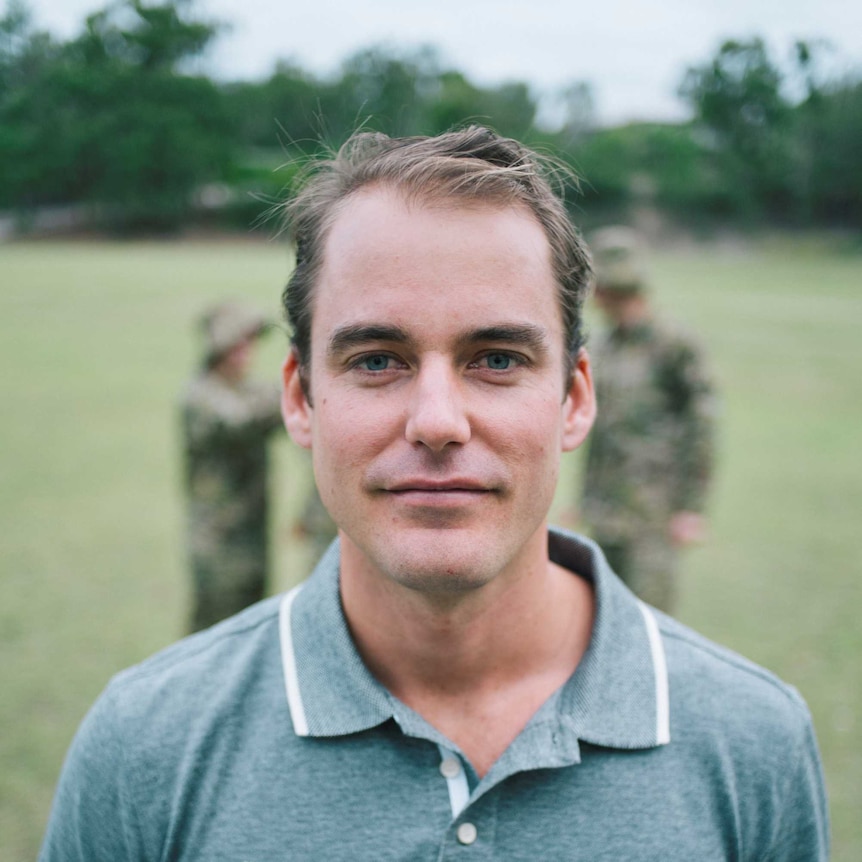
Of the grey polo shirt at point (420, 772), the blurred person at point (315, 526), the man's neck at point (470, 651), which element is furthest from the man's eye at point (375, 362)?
the blurred person at point (315, 526)

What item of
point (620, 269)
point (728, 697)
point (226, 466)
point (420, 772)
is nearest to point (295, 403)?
point (420, 772)

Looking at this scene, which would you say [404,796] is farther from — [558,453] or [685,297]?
[685,297]

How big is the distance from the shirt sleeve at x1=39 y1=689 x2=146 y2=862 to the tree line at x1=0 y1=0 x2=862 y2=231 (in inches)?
53.9

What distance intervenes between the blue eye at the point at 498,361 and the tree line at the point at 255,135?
569mm

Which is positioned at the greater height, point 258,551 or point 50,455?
point 258,551

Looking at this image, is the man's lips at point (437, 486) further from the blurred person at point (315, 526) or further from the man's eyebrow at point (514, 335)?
the blurred person at point (315, 526)

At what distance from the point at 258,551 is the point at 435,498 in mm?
3917

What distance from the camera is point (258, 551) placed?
5293 mm

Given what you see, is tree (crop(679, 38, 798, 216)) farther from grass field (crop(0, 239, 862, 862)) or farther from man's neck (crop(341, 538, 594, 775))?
man's neck (crop(341, 538, 594, 775))

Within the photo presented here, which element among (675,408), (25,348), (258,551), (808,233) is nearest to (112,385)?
(25,348)

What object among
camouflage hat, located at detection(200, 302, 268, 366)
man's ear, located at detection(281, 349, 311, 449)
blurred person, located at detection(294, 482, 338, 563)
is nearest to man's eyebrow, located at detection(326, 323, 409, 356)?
man's ear, located at detection(281, 349, 311, 449)

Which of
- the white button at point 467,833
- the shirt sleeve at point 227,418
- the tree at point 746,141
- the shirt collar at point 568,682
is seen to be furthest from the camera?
the tree at point 746,141

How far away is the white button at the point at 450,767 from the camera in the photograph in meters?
1.58

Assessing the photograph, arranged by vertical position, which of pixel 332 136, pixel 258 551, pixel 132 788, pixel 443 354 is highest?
pixel 332 136
